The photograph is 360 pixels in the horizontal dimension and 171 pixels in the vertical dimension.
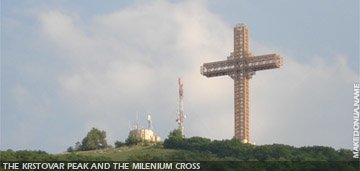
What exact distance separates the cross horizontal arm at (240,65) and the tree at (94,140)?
16636 mm

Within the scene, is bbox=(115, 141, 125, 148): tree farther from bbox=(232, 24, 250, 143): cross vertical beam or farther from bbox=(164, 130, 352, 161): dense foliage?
bbox=(232, 24, 250, 143): cross vertical beam

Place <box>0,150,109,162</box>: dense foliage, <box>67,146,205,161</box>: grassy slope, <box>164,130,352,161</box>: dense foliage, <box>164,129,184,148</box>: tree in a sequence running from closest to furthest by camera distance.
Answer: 1. <box>0,150,109,162</box>: dense foliage
2. <box>164,130,352,161</box>: dense foliage
3. <box>67,146,205,161</box>: grassy slope
4. <box>164,129,184,148</box>: tree

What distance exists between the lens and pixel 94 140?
7681cm

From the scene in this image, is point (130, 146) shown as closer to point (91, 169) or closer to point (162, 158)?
point (162, 158)

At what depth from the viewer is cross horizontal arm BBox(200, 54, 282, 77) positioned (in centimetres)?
6116

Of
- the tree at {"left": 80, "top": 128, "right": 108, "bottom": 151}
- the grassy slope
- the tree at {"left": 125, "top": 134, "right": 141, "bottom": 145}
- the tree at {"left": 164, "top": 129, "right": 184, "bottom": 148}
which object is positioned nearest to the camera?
the grassy slope

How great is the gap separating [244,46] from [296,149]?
973cm

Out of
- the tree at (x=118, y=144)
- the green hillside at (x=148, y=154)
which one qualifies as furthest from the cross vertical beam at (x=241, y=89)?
the tree at (x=118, y=144)

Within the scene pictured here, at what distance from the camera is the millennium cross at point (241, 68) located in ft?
201

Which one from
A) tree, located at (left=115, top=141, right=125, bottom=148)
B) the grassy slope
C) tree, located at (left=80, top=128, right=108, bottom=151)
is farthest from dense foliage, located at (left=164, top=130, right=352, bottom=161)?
tree, located at (left=80, top=128, right=108, bottom=151)

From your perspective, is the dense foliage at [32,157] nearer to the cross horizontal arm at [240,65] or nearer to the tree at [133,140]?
the cross horizontal arm at [240,65]

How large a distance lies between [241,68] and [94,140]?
65.3ft

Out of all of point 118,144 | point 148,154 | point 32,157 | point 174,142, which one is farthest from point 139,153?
point 32,157

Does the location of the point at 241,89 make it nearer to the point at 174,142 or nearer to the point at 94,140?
the point at 174,142
